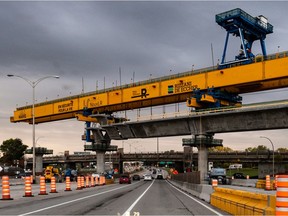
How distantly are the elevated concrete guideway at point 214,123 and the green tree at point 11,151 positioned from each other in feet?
455

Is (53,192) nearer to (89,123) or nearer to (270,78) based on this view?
(270,78)

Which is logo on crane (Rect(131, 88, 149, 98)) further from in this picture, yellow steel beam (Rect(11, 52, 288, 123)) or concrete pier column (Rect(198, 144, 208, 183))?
concrete pier column (Rect(198, 144, 208, 183))

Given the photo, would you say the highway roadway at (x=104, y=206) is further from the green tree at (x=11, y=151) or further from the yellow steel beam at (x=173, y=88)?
the green tree at (x=11, y=151)

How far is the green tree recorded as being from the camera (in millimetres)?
194125

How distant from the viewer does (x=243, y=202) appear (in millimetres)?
13867

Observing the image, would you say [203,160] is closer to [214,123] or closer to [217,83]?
[214,123]

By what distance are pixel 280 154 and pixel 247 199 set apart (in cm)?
9217

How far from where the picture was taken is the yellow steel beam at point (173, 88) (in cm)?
4738

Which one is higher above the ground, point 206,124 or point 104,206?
point 206,124

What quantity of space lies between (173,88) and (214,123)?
7.88 metres

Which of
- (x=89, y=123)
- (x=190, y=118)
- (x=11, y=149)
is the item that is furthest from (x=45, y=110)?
(x=11, y=149)

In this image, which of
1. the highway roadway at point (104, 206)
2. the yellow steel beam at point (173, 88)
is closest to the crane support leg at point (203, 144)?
the yellow steel beam at point (173, 88)

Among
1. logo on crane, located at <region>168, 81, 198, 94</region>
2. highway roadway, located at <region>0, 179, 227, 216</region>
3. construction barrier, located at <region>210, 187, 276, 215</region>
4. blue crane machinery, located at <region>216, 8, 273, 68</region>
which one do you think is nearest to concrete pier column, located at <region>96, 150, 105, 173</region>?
logo on crane, located at <region>168, 81, 198, 94</region>

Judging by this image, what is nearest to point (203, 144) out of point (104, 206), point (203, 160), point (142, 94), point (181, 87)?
point (203, 160)
